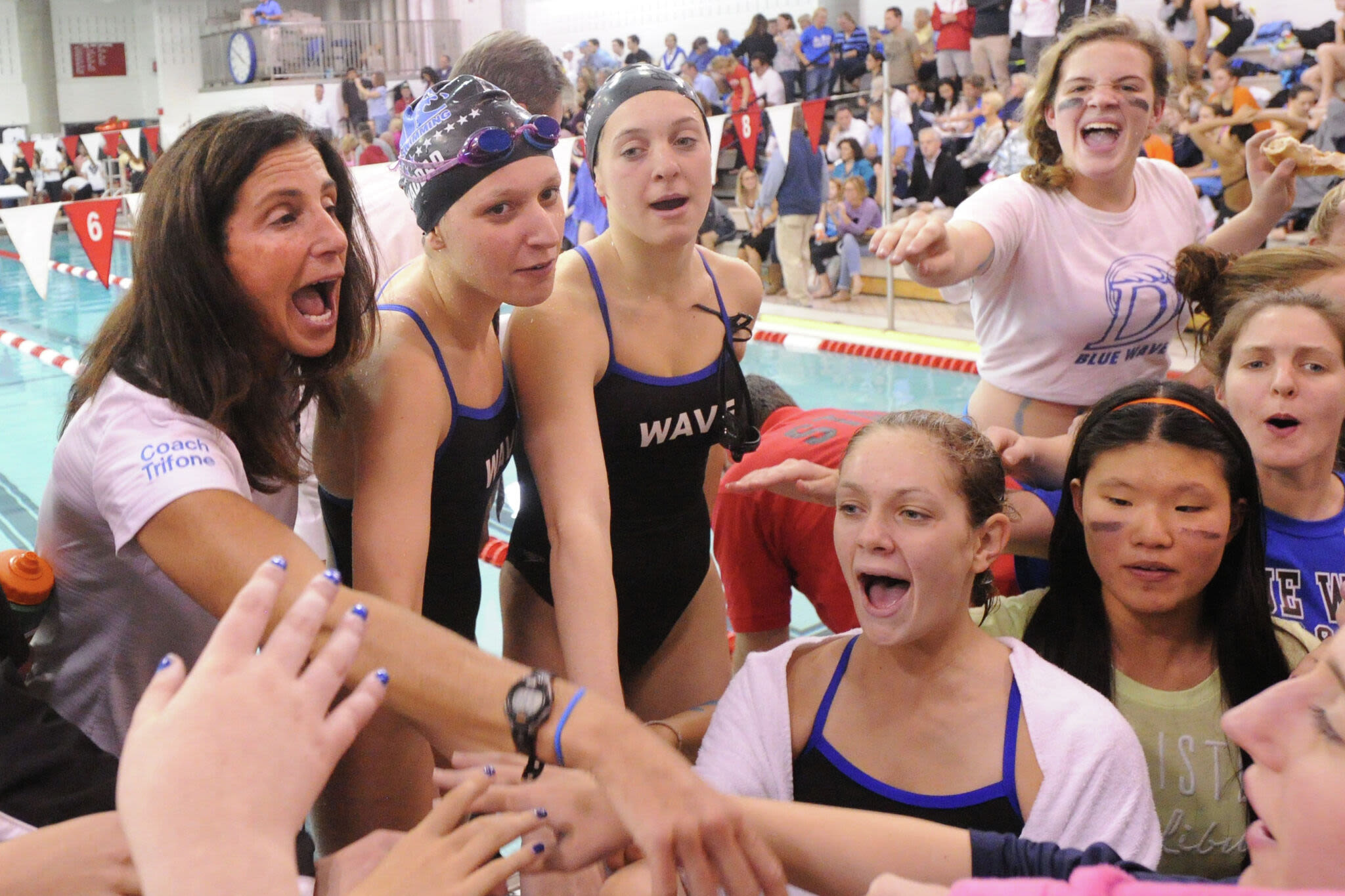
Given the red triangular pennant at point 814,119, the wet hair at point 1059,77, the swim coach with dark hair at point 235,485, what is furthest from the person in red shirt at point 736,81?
the swim coach with dark hair at point 235,485

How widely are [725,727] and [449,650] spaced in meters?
0.56

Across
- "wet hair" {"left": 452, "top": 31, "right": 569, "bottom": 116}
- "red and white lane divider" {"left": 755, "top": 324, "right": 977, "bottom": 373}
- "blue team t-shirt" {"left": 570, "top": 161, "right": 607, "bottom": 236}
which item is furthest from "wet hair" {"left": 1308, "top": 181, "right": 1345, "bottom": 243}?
"blue team t-shirt" {"left": 570, "top": 161, "right": 607, "bottom": 236}

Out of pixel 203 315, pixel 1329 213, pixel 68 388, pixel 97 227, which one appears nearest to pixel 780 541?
pixel 203 315

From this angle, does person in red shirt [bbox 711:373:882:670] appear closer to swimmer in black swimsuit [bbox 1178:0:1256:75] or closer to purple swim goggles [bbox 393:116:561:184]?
purple swim goggles [bbox 393:116:561:184]

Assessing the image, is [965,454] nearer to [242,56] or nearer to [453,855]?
[453,855]

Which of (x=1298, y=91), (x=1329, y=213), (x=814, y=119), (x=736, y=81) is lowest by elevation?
(x=1329, y=213)

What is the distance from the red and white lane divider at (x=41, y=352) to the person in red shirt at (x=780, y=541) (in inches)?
259

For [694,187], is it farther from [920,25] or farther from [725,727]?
[920,25]

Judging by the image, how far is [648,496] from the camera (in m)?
2.58

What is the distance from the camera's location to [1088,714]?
178 cm

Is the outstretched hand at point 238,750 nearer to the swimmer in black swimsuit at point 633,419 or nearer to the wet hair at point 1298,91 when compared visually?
the swimmer in black swimsuit at point 633,419

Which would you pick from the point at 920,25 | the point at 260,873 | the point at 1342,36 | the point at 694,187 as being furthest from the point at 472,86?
the point at 920,25

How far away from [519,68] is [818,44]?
12.8 m

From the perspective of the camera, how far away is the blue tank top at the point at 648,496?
7.95 ft
